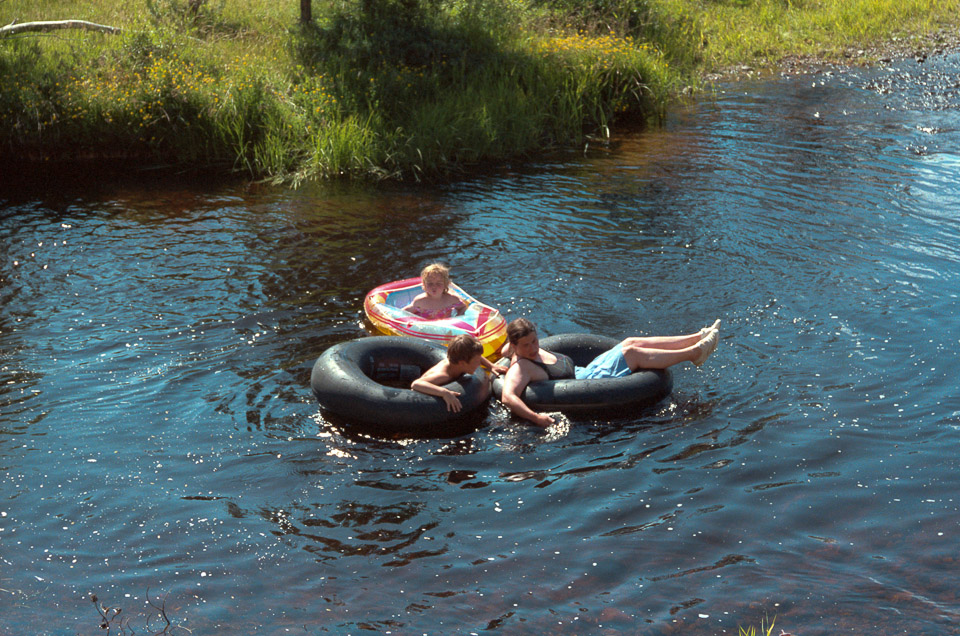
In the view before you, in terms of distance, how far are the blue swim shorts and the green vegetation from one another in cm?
691

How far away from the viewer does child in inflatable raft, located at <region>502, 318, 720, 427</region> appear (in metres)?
7.65

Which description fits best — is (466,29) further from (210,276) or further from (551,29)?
(210,276)

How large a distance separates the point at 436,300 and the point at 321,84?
7.28 meters

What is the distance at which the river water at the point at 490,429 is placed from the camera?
5453mm

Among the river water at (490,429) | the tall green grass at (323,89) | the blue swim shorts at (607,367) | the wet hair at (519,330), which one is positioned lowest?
the river water at (490,429)

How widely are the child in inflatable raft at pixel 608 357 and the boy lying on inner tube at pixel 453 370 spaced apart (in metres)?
0.29

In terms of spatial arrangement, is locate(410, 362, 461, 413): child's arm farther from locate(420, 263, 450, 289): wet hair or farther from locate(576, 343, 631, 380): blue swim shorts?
locate(420, 263, 450, 289): wet hair

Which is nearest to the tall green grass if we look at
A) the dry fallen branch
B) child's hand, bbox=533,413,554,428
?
the dry fallen branch

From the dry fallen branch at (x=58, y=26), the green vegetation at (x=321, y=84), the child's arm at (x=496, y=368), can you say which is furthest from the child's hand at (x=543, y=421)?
the dry fallen branch at (x=58, y=26)

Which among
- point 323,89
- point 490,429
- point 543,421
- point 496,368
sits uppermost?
point 323,89

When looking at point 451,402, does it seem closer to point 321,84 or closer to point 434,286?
point 434,286

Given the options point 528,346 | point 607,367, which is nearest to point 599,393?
point 607,367

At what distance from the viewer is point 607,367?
7859mm

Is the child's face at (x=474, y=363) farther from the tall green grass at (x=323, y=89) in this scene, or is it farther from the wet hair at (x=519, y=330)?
the tall green grass at (x=323, y=89)
